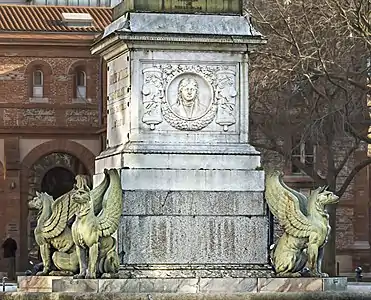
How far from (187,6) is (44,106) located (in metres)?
45.0

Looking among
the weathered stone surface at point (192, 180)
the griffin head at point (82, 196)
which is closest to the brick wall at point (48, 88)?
the weathered stone surface at point (192, 180)

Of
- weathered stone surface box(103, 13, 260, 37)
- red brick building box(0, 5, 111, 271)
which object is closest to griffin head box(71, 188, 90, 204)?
weathered stone surface box(103, 13, 260, 37)

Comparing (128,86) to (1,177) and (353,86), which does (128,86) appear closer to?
(353,86)

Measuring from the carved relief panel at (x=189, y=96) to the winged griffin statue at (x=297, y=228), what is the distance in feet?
3.50

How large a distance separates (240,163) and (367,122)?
2846 cm

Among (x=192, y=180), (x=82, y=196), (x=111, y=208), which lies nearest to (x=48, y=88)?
(x=192, y=180)

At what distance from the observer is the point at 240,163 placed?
19.8 m

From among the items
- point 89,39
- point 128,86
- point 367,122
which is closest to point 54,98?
point 89,39

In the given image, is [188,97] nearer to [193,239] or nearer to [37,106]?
[193,239]

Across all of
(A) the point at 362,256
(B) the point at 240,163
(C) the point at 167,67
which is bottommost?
(A) the point at 362,256

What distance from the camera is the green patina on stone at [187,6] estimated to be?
20.1m

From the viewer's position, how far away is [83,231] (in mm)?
18891

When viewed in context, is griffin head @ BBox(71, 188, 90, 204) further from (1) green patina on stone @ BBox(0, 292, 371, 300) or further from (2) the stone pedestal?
(1) green patina on stone @ BBox(0, 292, 371, 300)

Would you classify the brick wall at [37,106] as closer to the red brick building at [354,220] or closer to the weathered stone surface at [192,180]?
the red brick building at [354,220]
